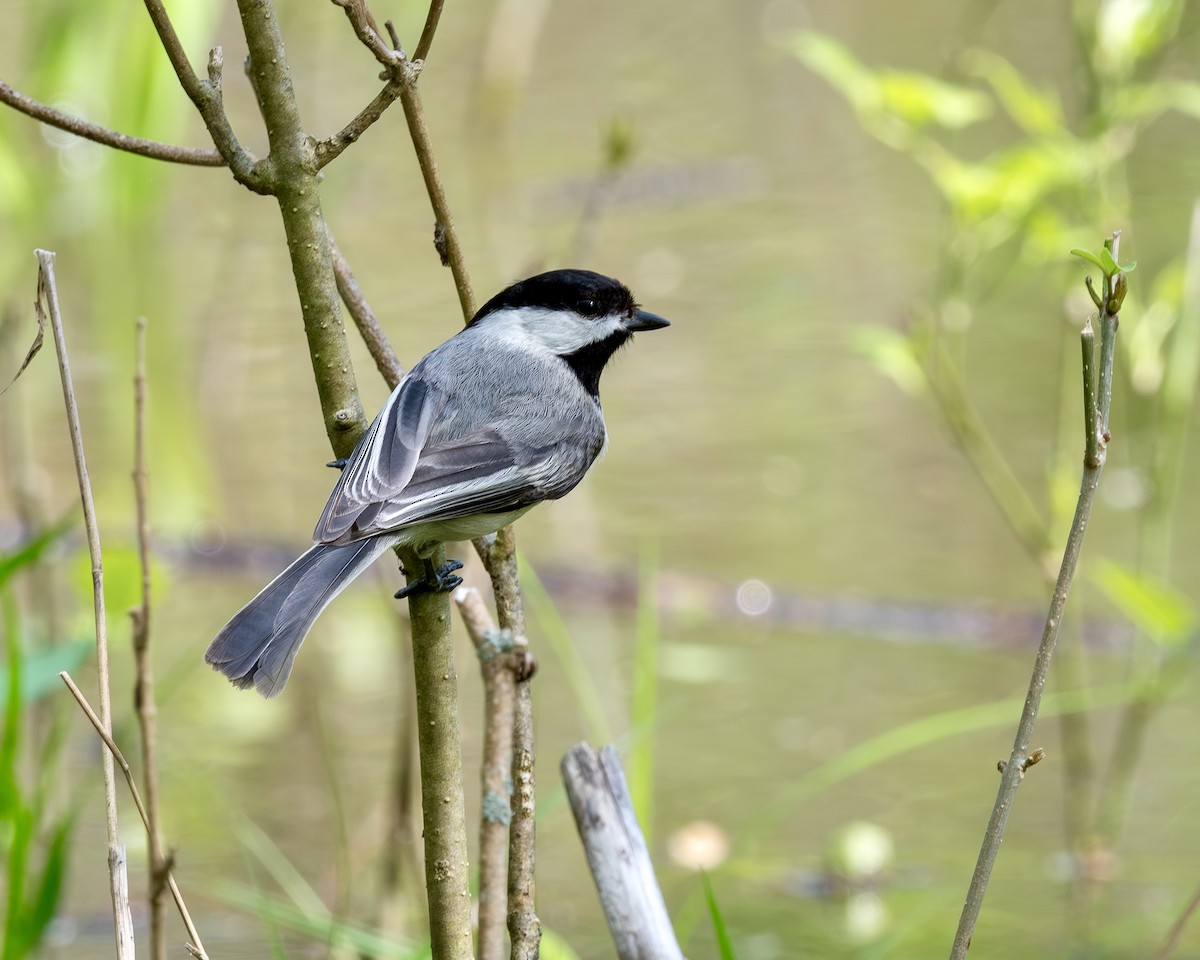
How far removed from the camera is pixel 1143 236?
633cm

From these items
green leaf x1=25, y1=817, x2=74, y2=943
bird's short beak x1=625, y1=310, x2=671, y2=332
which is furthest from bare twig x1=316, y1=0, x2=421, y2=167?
green leaf x1=25, y1=817, x2=74, y2=943

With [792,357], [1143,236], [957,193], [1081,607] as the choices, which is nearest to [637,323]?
[957,193]

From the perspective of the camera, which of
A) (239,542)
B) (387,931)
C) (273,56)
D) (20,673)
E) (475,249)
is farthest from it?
(475,249)

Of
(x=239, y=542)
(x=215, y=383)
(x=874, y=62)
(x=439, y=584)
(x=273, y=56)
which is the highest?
(x=874, y=62)

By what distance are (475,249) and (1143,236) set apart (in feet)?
9.48

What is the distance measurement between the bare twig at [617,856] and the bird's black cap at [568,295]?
0.95m

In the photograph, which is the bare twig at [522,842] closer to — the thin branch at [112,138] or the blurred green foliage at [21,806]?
the thin branch at [112,138]

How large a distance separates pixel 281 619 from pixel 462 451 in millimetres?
473

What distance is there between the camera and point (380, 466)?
2.14 m

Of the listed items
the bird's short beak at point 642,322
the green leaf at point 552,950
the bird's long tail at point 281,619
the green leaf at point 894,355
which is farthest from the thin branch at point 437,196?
the green leaf at point 894,355

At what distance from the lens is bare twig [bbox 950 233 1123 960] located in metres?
1.60

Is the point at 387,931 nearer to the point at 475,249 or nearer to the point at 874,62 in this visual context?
the point at 475,249

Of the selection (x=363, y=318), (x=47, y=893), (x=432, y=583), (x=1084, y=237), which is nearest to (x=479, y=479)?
(x=363, y=318)

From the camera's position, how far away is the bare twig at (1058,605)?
1.60 metres
